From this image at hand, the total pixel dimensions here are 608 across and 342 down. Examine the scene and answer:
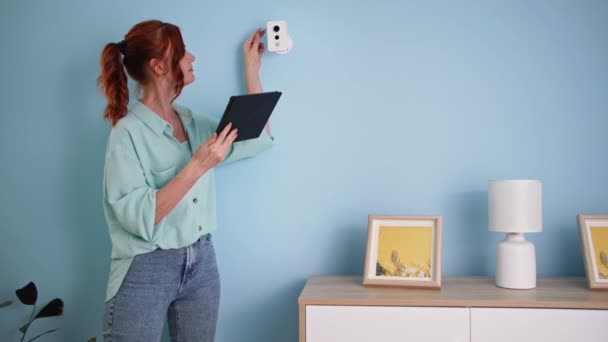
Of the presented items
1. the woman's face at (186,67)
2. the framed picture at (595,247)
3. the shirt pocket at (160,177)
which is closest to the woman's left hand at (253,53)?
the woman's face at (186,67)

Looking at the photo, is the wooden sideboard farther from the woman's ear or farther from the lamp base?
the woman's ear

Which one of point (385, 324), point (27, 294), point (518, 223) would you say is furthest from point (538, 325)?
point (27, 294)

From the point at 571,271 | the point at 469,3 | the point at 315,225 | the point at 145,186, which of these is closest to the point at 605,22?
the point at 469,3

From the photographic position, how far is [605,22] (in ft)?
6.10

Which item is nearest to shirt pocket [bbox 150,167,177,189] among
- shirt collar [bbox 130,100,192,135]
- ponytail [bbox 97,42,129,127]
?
shirt collar [bbox 130,100,192,135]

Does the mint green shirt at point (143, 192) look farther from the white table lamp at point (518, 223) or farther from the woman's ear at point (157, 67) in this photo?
the white table lamp at point (518, 223)

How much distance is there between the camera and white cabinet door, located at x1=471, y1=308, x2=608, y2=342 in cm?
148

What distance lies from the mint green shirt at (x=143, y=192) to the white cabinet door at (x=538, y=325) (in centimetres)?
91

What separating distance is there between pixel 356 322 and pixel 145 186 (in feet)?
2.47

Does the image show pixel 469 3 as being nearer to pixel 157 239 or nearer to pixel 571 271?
pixel 571 271

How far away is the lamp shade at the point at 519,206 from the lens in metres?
1.65

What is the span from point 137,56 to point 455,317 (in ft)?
4.11

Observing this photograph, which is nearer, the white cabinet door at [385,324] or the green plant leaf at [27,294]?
the white cabinet door at [385,324]

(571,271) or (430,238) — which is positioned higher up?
(430,238)
